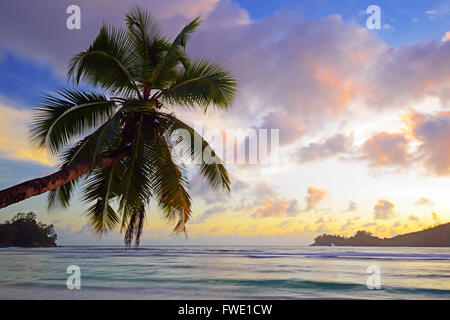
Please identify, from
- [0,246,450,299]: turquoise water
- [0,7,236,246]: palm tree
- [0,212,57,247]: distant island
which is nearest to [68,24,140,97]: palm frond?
[0,7,236,246]: palm tree

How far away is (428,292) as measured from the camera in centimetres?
1464

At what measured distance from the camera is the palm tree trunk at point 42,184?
233 inches

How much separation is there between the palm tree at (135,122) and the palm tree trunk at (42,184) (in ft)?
0.80

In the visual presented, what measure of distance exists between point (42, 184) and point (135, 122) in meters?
2.66

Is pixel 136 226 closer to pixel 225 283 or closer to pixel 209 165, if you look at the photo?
pixel 209 165

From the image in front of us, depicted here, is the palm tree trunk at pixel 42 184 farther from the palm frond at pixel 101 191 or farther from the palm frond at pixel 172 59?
the palm frond at pixel 172 59

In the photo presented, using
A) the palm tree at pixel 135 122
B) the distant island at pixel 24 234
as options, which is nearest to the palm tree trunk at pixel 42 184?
the palm tree at pixel 135 122

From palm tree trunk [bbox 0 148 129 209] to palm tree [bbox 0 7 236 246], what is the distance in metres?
0.24

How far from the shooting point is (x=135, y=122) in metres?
8.65

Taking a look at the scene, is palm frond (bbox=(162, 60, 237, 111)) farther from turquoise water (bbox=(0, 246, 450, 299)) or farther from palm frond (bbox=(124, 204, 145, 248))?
turquoise water (bbox=(0, 246, 450, 299))

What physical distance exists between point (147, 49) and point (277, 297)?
919 cm

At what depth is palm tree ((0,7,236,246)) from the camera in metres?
8.39

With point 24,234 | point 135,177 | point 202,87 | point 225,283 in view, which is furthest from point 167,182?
point 24,234

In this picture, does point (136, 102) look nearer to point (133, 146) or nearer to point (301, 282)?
point (133, 146)
